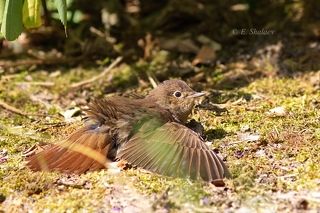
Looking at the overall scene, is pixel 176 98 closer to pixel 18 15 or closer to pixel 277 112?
pixel 277 112

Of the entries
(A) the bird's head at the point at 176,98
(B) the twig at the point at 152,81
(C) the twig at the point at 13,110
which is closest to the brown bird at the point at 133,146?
(A) the bird's head at the point at 176,98

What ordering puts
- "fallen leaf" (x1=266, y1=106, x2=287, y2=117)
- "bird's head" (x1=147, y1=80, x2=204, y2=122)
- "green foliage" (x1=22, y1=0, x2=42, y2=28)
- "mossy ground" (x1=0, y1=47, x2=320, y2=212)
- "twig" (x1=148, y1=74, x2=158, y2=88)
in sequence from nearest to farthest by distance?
"mossy ground" (x1=0, y1=47, x2=320, y2=212), "green foliage" (x1=22, y1=0, x2=42, y2=28), "bird's head" (x1=147, y1=80, x2=204, y2=122), "fallen leaf" (x1=266, y1=106, x2=287, y2=117), "twig" (x1=148, y1=74, x2=158, y2=88)

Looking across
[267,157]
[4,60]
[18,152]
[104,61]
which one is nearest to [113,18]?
[104,61]

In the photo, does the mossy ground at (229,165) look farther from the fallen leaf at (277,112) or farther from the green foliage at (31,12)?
the green foliage at (31,12)

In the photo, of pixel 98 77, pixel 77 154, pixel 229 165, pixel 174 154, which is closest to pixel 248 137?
pixel 229 165

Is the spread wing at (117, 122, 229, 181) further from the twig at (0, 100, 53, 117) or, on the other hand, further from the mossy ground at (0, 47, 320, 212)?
the twig at (0, 100, 53, 117)

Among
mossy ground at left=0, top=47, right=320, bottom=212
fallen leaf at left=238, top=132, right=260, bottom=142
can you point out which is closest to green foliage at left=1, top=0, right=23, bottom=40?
mossy ground at left=0, top=47, right=320, bottom=212

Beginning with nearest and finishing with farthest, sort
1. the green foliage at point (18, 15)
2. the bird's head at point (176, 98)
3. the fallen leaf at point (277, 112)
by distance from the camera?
the green foliage at point (18, 15) → the bird's head at point (176, 98) → the fallen leaf at point (277, 112)
